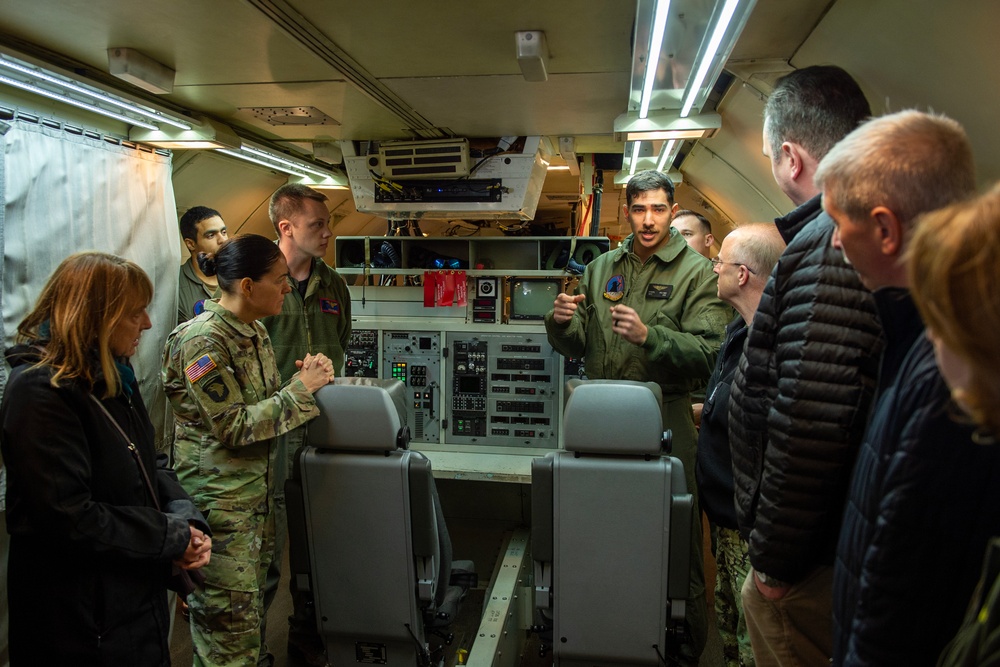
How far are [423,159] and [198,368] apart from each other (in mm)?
2370

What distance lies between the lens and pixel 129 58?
9.53 feet

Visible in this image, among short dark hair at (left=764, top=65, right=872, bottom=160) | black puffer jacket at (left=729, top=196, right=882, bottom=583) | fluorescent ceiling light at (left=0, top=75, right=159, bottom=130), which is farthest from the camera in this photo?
fluorescent ceiling light at (left=0, top=75, right=159, bottom=130)

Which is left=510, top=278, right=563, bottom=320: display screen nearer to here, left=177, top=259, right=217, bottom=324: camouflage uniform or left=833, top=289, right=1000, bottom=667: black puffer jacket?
left=177, top=259, right=217, bottom=324: camouflage uniform

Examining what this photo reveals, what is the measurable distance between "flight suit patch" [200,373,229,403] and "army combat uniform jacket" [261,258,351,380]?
991 mm

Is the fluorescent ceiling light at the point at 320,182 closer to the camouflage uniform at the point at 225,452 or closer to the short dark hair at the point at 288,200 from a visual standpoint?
the short dark hair at the point at 288,200

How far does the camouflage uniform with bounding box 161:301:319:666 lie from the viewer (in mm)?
2379

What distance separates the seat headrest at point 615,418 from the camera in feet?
8.07

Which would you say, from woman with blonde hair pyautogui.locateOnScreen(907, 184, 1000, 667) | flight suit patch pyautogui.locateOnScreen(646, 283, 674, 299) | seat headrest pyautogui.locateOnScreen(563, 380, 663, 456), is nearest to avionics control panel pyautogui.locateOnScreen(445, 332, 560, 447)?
flight suit patch pyautogui.locateOnScreen(646, 283, 674, 299)

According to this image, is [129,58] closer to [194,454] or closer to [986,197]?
[194,454]

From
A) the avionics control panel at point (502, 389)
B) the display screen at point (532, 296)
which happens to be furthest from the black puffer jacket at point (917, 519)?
the display screen at point (532, 296)

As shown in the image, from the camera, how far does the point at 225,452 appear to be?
8.06 ft

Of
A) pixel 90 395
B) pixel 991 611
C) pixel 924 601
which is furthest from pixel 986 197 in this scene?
pixel 90 395

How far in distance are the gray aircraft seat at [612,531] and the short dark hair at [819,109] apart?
1.06m

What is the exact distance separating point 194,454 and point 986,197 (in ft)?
8.15
